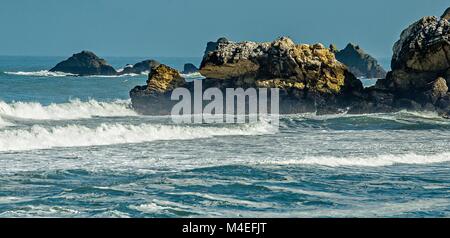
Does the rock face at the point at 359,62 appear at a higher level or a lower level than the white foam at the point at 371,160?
higher

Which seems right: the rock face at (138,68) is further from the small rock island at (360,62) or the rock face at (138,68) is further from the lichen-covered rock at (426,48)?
the lichen-covered rock at (426,48)

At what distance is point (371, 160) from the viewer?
21.2 metres

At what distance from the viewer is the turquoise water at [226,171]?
13.6 meters

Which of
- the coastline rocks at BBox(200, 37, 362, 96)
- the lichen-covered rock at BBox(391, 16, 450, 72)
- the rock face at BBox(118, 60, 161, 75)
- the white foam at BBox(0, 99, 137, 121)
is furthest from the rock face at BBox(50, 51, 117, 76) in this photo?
the lichen-covered rock at BBox(391, 16, 450, 72)

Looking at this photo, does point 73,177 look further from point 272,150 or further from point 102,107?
point 102,107

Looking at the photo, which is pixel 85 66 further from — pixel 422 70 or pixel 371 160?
pixel 371 160

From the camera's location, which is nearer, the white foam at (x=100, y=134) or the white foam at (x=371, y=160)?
A: the white foam at (x=371, y=160)

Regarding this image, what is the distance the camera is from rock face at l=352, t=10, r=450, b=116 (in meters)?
40.4

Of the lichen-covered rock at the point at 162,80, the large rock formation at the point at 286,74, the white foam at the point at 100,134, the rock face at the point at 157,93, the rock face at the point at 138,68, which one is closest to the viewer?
the white foam at the point at 100,134

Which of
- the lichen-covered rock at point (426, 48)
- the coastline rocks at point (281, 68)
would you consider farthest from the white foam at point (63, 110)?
the lichen-covered rock at point (426, 48)

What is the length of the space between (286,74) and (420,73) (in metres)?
7.00

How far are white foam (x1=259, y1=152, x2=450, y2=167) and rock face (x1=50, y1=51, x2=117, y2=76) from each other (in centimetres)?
8529

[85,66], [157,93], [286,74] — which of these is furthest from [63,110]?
[85,66]

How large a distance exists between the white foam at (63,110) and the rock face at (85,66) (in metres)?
60.4
